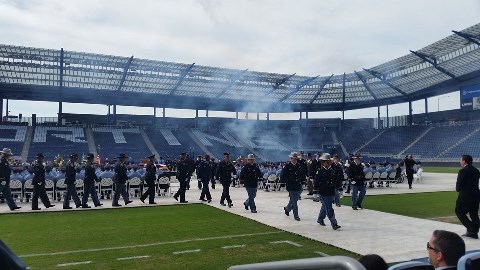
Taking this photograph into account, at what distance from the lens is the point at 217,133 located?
5825cm

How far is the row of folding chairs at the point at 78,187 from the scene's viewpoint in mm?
14766

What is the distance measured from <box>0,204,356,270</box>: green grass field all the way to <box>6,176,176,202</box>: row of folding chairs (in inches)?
119

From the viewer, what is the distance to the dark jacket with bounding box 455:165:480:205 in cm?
849

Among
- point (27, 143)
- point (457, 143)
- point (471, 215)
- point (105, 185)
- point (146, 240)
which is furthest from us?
point (457, 143)

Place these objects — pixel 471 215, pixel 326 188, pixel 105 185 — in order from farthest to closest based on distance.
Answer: pixel 105 185, pixel 326 188, pixel 471 215

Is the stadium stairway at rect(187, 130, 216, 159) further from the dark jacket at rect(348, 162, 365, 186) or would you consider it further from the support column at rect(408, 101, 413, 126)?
the dark jacket at rect(348, 162, 365, 186)

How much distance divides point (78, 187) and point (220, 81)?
3333cm

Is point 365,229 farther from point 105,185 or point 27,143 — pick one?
point 27,143

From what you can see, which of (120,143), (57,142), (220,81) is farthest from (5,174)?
(120,143)

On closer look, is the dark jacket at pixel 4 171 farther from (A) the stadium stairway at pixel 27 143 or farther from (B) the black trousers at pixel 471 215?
(A) the stadium stairway at pixel 27 143

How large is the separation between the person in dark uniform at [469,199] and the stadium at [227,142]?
823 mm

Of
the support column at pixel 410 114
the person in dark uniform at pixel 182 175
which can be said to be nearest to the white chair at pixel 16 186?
the person in dark uniform at pixel 182 175

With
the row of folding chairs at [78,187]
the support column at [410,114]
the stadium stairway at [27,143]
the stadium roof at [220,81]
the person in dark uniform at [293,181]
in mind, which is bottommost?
the row of folding chairs at [78,187]

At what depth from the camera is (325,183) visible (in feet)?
32.5
